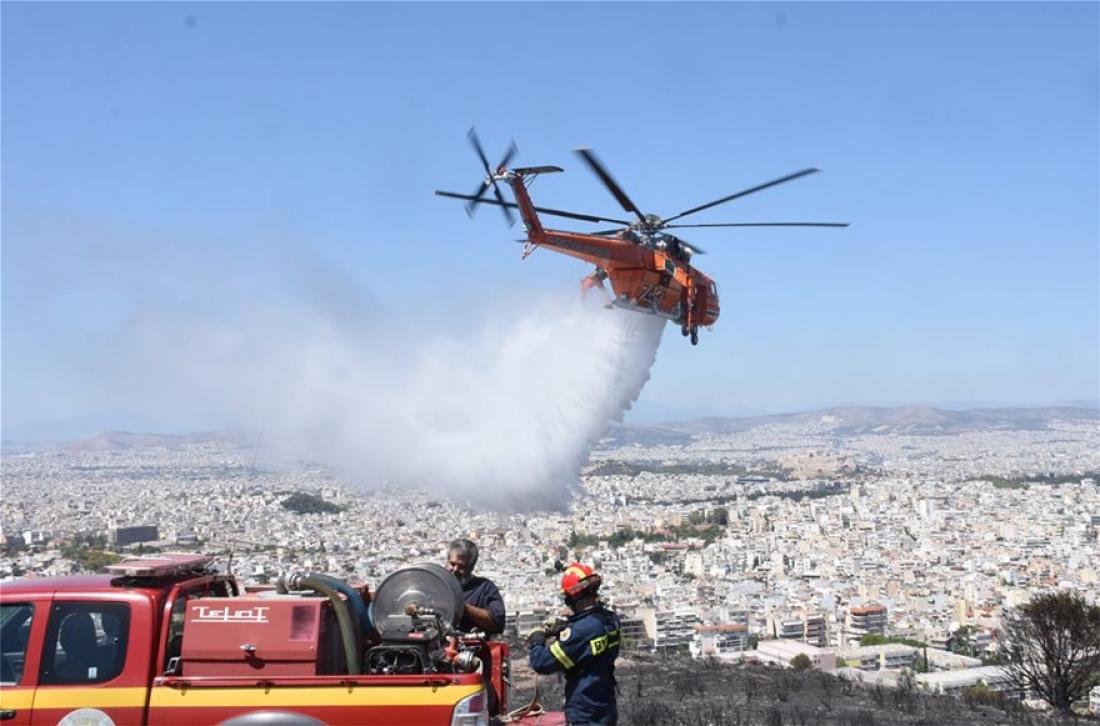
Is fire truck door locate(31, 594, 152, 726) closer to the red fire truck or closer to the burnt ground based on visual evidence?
the red fire truck

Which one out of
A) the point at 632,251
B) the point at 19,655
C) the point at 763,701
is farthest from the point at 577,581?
the point at 632,251

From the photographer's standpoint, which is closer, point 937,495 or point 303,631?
point 303,631

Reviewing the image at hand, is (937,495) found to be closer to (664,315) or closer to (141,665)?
(664,315)

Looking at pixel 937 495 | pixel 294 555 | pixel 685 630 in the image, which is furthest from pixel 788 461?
pixel 294 555

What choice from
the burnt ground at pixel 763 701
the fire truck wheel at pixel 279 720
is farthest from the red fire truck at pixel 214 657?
the burnt ground at pixel 763 701

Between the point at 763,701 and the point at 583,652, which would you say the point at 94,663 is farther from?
the point at 763,701

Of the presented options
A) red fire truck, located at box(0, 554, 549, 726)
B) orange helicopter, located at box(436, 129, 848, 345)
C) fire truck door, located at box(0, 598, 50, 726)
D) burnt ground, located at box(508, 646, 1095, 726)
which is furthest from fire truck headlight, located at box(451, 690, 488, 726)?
orange helicopter, located at box(436, 129, 848, 345)

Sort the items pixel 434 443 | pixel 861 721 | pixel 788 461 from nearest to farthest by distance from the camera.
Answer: pixel 861 721 → pixel 434 443 → pixel 788 461
